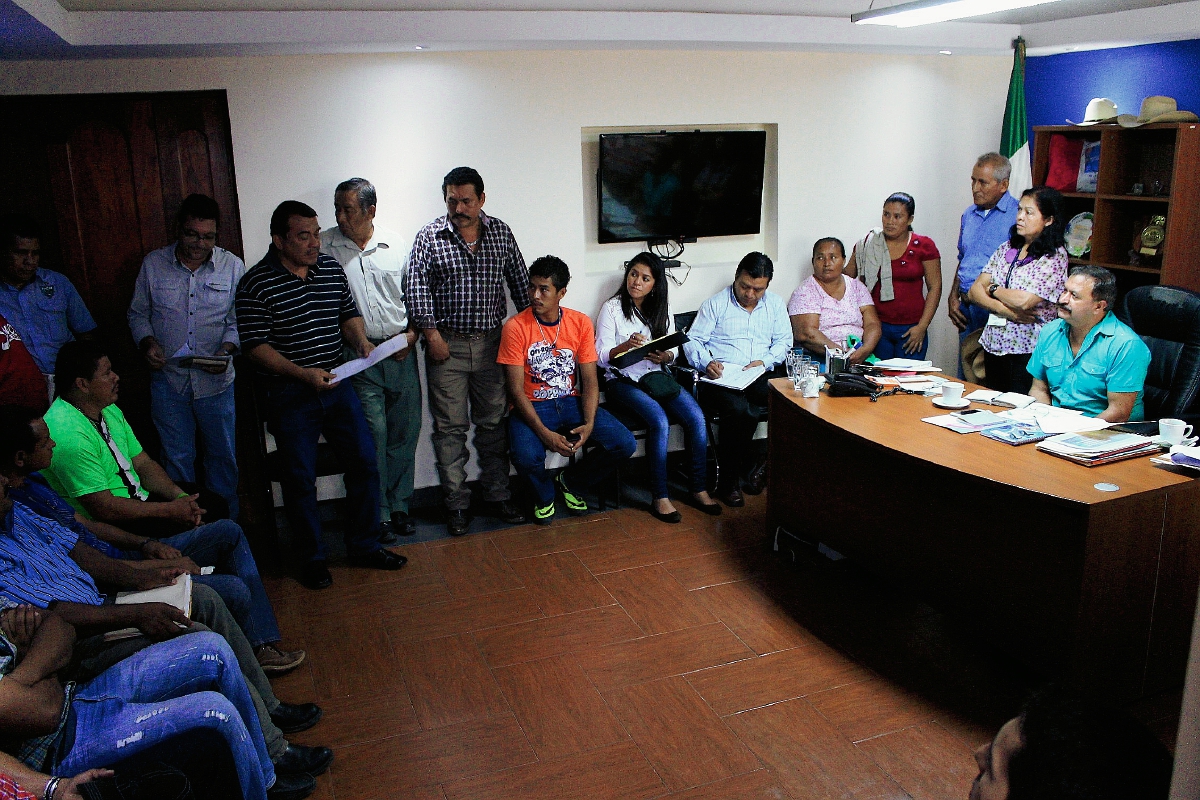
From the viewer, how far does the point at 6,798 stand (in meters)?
1.79

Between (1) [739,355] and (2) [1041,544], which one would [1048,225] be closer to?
(1) [739,355]

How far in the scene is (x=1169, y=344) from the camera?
13.1ft

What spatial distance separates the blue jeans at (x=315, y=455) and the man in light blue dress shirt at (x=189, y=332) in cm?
37

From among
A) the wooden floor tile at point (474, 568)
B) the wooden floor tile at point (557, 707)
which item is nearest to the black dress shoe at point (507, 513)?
the wooden floor tile at point (474, 568)

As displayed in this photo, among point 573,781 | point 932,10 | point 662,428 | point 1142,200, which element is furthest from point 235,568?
point 1142,200

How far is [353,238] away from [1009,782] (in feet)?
13.0

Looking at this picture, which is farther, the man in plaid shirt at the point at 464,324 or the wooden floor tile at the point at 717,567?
the man in plaid shirt at the point at 464,324

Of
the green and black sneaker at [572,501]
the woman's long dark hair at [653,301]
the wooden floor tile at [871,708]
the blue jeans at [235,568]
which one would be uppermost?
the woman's long dark hair at [653,301]

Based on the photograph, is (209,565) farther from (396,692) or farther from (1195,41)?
(1195,41)

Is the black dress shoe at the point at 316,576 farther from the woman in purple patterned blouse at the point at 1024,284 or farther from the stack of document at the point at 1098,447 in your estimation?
the woman in purple patterned blouse at the point at 1024,284

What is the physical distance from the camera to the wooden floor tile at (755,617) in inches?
141

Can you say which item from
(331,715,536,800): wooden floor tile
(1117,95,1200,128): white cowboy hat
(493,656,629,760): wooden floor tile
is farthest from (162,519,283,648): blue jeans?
(1117,95,1200,128): white cowboy hat

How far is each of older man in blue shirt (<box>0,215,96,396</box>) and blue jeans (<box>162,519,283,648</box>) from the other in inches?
54.7

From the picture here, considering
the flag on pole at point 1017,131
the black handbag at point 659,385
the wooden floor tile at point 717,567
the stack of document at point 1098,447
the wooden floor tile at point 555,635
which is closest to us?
the stack of document at point 1098,447
